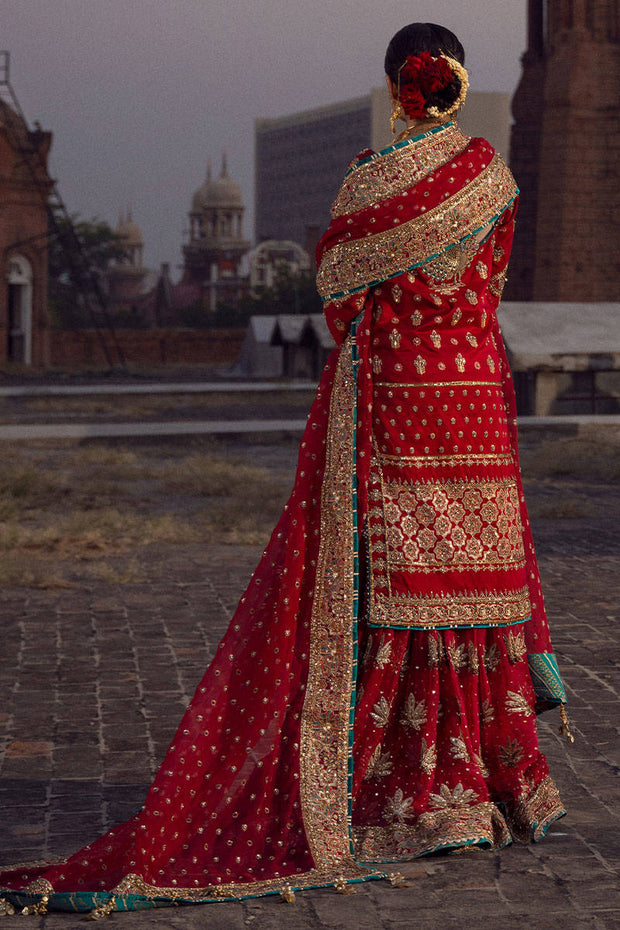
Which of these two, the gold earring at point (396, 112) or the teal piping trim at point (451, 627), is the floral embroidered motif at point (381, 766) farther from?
the gold earring at point (396, 112)

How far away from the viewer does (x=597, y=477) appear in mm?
13891

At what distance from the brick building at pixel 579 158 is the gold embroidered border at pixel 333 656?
3100cm

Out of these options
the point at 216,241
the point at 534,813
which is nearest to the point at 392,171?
the point at 534,813

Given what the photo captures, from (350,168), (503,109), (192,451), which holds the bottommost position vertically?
(192,451)

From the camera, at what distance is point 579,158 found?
110ft

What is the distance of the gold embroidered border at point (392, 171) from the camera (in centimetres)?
334

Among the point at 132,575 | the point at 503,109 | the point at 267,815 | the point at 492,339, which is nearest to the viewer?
the point at 267,815

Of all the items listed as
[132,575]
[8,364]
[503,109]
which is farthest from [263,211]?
[132,575]

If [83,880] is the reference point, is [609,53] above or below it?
above

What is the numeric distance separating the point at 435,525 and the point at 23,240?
3914cm

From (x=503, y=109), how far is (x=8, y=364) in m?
47.9

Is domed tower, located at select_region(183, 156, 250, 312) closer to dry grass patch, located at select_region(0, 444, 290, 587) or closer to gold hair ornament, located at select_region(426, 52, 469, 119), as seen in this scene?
dry grass patch, located at select_region(0, 444, 290, 587)

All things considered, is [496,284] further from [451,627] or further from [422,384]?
[451,627]

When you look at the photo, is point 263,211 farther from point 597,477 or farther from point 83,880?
point 83,880
